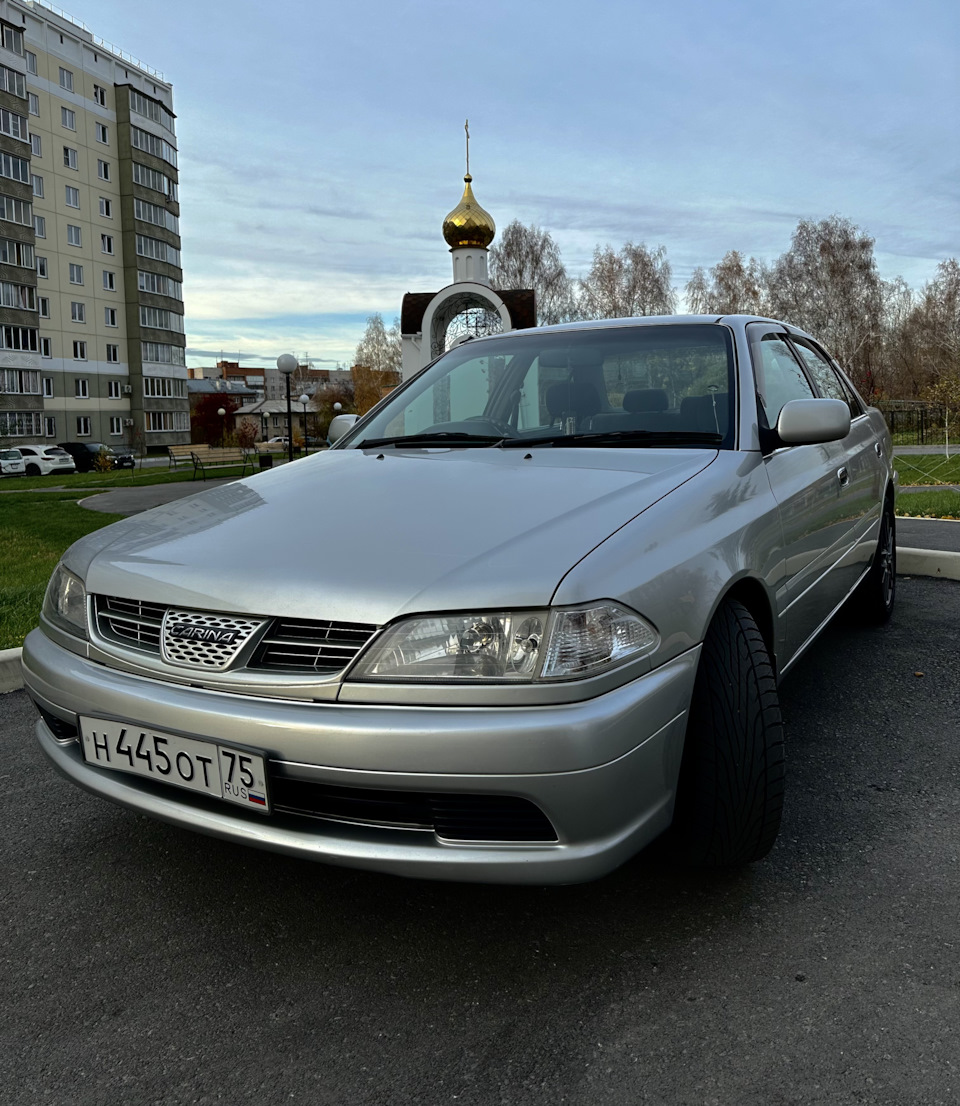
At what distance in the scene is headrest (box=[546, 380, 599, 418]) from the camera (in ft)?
10.2

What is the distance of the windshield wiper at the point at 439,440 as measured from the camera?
10.1 ft

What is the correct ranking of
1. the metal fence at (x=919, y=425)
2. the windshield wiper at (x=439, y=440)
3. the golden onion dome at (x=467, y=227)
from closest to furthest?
the windshield wiper at (x=439, y=440)
the golden onion dome at (x=467, y=227)
the metal fence at (x=919, y=425)

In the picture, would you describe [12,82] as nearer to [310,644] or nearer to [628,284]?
[628,284]

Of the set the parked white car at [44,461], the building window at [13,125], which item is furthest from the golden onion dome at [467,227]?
the building window at [13,125]

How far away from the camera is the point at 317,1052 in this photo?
70.4 inches

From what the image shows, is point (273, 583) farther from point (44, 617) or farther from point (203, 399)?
point (203, 399)

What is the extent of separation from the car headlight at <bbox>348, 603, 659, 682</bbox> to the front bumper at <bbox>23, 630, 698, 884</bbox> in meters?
0.07

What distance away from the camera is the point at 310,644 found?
6.30 feet

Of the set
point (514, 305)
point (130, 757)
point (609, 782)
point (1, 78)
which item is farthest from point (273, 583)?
point (1, 78)

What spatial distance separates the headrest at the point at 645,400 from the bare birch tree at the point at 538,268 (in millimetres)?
49006

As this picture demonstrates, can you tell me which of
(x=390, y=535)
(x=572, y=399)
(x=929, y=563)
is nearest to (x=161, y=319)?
(x=929, y=563)

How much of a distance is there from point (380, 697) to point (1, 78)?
172ft

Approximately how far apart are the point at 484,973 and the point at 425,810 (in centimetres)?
44

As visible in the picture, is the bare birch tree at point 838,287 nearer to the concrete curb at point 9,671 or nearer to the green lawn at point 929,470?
the green lawn at point 929,470
